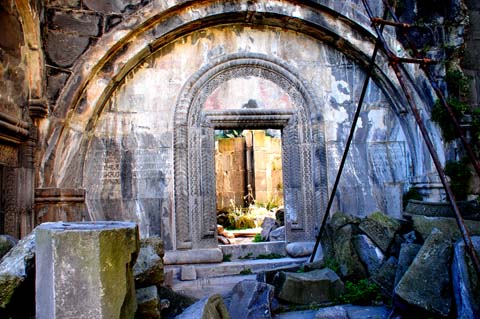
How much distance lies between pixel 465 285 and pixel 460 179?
2907 mm

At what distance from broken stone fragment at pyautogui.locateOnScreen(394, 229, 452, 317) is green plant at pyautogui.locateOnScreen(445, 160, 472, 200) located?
7.40 feet

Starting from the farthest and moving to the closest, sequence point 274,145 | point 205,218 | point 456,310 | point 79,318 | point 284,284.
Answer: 1. point 274,145
2. point 205,218
3. point 284,284
4. point 456,310
5. point 79,318

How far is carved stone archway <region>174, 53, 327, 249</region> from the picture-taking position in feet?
19.4

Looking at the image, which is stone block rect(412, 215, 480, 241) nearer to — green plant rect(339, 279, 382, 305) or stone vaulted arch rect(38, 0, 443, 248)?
green plant rect(339, 279, 382, 305)

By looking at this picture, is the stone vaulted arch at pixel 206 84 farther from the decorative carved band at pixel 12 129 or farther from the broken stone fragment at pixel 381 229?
the broken stone fragment at pixel 381 229

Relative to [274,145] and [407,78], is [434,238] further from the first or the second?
[274,145]

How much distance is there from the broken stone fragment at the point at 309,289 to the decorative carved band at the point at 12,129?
11.3 ft

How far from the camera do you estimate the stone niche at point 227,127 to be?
5.87 m

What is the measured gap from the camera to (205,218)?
19.5ft

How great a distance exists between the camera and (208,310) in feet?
10.2

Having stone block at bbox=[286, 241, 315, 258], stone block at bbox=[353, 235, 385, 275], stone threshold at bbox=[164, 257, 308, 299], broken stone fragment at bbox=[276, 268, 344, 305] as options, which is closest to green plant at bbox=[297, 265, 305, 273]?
stone threshold at bbox=[164, 257, 308, 299]

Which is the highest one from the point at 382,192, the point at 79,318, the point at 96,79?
the point at 96,79

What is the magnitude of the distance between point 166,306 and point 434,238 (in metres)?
2.53

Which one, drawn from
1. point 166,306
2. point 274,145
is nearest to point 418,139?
point 166,306
